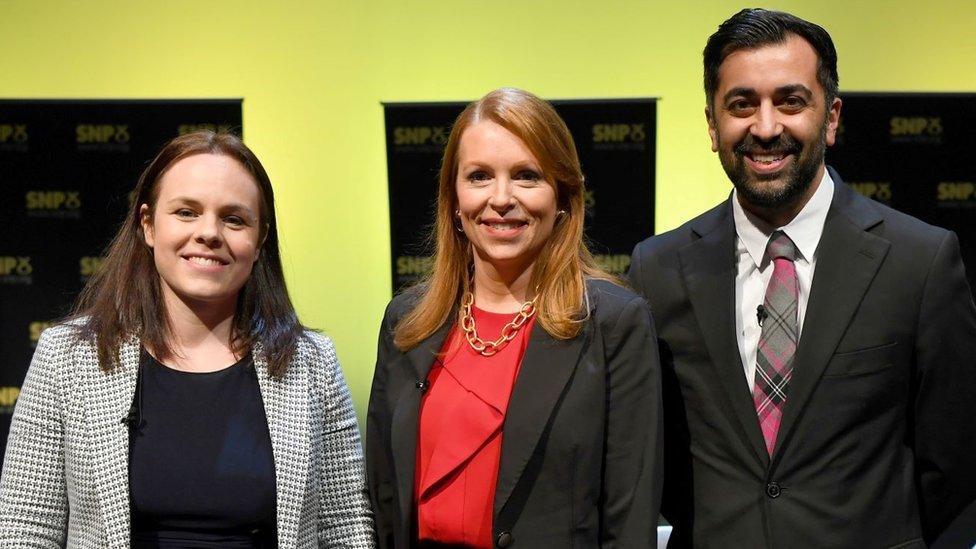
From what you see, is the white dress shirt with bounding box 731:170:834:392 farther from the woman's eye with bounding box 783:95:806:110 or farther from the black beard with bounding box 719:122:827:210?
the woman's eye with bounding box 783:95:806:110

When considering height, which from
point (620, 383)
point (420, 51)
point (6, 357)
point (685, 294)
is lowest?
point (6, 357)

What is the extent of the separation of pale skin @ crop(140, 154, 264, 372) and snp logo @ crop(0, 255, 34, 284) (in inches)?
102

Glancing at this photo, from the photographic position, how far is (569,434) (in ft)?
6.98

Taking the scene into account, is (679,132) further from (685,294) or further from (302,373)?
(302,373)

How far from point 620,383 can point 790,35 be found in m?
0.83

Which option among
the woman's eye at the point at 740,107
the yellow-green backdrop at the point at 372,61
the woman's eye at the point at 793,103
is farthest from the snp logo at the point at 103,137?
the woman's eye at the point at 793,103

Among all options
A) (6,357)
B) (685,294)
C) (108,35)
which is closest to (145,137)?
(108,35)

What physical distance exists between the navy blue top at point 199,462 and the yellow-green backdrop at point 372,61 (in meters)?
2.45

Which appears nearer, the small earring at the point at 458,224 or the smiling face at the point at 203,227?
the smiling face at the point at 203,227

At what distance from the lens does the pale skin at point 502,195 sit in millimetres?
2223

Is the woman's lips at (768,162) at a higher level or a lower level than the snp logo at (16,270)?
higher

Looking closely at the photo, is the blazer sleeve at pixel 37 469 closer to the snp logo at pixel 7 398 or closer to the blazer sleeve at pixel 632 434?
the blazer sleeve at pixel 632 434

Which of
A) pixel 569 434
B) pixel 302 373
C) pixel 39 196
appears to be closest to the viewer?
pixel 569 434

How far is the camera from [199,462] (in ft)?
7.03
